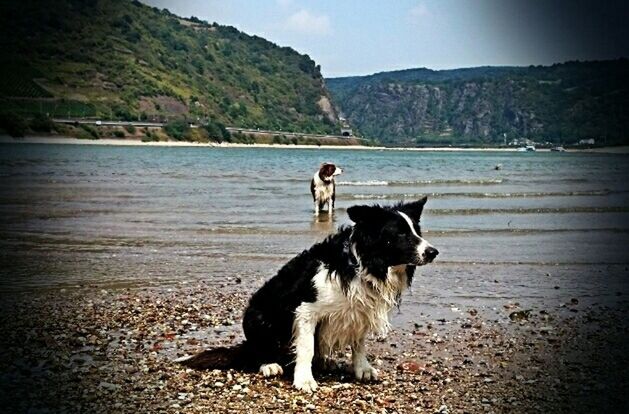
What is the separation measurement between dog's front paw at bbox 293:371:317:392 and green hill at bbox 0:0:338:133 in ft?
9.47

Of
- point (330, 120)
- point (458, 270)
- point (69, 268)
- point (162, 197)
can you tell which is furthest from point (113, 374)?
point (330, 120)

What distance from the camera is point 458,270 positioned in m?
11.3

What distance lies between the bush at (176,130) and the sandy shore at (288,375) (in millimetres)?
115524

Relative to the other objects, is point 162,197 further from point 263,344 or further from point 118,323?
point 263,344

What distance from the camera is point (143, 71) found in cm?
11656

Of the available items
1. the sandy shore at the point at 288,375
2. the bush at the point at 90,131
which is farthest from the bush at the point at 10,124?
the bush at the point at 90,131

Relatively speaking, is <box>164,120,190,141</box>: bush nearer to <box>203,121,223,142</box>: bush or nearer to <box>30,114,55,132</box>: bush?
<box>203,121,223,142</box>: bush

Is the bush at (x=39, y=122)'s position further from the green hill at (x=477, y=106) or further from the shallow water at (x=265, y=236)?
the green hill at (x=477, y=106)

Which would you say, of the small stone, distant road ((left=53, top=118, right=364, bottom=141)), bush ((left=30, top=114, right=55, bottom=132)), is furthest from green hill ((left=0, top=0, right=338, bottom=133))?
the small stone

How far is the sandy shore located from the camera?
17.3 ft

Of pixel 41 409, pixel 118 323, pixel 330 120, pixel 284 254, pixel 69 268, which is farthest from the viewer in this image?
pixel 330 120

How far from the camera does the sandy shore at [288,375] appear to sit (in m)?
5.28

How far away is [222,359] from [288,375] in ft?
1.84

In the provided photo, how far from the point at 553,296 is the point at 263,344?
4633 millimetres
